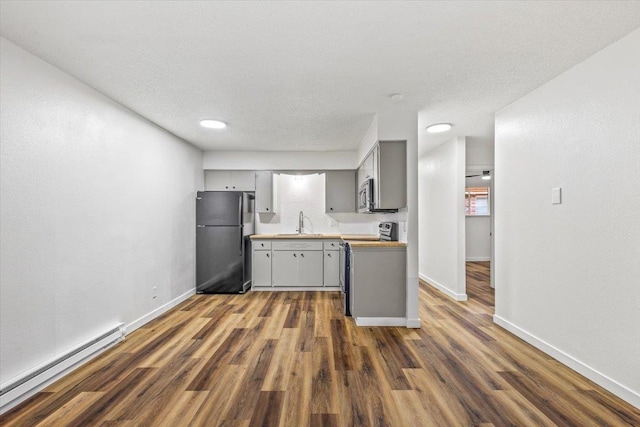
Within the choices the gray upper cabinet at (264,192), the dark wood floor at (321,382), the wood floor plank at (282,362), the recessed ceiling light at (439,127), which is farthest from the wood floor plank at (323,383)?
the gray upper cabinet at (264,192)

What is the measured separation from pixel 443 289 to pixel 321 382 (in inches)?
135

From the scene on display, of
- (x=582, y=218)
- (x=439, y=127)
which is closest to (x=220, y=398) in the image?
(x=582, y=218)

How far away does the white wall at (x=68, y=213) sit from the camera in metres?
2.11

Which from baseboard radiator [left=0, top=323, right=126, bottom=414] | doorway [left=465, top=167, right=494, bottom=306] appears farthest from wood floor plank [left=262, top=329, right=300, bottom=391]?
doorway [left=465, top=167, right=494, bottom=306]

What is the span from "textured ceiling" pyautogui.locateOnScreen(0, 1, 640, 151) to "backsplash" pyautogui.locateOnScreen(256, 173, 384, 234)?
97.9 inches

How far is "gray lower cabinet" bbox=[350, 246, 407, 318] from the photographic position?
139 inches

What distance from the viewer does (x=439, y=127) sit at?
4.14m

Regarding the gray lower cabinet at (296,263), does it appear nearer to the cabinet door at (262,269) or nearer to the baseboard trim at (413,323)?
the cabinet door at (262,269)

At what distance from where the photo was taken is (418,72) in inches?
101

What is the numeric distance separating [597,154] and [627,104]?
37 centimetres

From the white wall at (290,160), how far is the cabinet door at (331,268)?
1559 millimetres

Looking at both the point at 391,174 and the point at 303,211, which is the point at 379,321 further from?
the point at 303,211

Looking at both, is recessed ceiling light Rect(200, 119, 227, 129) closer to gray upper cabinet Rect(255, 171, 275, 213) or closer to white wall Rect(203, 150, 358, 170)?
white wall Rect(203, 150, 358, 170)

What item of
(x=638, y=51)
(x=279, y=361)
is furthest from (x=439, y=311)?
(x=638, y=51)
